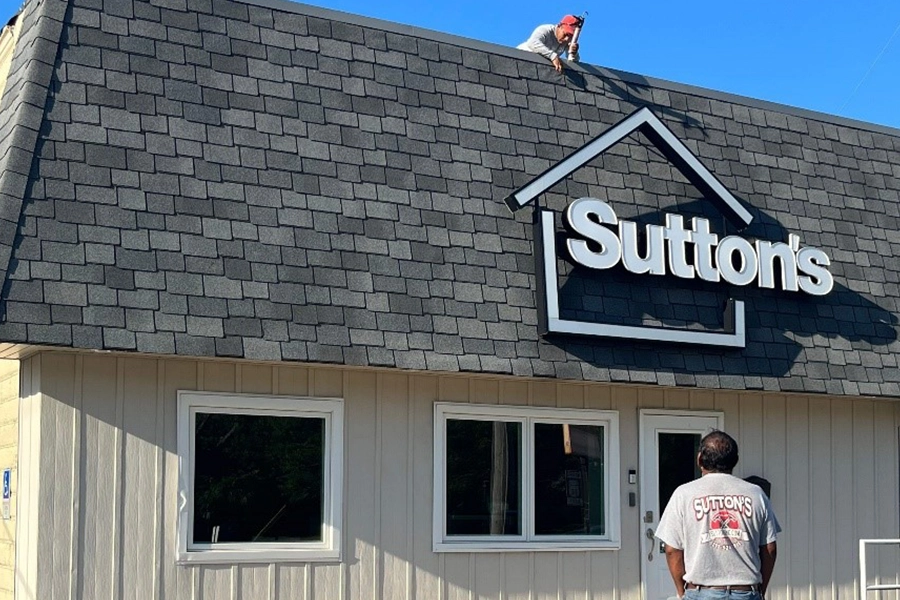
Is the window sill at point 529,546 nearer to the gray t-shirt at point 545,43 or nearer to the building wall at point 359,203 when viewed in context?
the building wall at point 359,203

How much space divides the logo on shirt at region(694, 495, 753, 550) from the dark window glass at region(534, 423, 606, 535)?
14.6 ft

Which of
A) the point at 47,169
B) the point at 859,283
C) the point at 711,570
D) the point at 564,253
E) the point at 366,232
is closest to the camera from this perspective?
the point at 711,570

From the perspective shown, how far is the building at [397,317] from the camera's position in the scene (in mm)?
9367

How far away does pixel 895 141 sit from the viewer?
14539mm

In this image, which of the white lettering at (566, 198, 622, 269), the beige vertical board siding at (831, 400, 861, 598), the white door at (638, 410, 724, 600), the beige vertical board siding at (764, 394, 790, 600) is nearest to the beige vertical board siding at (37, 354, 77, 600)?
the white lettering at (566, 198, 622, 269)

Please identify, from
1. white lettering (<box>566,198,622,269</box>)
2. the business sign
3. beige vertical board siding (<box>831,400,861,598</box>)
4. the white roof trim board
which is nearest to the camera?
the business sign

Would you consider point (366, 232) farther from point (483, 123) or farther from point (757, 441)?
point (757, 441)

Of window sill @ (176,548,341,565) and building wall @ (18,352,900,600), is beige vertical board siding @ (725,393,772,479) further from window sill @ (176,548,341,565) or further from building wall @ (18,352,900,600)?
window sill @ (176,548,341,565)

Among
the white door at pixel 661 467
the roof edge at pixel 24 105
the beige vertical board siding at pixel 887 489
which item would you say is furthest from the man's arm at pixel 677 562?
the beige vertical board siding at pixel 887 489

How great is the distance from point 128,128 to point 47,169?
748mm

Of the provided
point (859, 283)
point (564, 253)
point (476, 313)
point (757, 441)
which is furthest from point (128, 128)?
point (859, 283)

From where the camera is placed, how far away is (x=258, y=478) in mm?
10125

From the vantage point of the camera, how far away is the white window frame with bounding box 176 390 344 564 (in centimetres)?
970

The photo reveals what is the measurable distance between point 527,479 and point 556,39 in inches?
166
